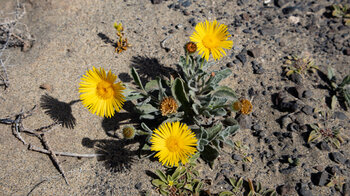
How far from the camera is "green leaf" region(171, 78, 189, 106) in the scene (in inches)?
140

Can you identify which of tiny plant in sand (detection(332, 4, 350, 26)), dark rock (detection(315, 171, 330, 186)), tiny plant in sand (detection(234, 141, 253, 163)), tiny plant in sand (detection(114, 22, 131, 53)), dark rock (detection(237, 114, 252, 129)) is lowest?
dark rock (detection(315, 171, 330, 186))

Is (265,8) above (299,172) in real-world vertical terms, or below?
above

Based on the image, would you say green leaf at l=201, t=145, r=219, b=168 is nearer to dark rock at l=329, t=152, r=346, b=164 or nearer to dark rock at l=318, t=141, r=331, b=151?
dark rock at l=318, t=141, r=331, b=151

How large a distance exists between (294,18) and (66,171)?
4417mm

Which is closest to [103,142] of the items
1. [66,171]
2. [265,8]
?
[66,171]

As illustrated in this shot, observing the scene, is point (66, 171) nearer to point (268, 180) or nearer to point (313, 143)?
point (268, 180)

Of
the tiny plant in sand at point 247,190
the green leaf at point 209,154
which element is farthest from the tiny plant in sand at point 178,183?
the tiny plant in sand at point 247,190

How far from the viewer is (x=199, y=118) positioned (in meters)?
3.99

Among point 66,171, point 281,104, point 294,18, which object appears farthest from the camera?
point 294,18

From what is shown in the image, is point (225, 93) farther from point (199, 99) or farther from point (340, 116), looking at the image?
point (340, 116)

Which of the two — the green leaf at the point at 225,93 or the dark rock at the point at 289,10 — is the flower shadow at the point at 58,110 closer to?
the green leaf at the point at 225,93

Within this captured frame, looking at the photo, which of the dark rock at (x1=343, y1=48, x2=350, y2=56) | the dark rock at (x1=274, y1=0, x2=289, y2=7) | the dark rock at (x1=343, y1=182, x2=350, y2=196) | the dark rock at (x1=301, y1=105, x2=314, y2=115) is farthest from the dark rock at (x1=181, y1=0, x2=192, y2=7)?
the dark rock at (x1=343, y1=182, x2=350, y2=196)

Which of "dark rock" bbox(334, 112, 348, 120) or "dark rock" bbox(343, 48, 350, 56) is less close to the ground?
"dark rock" bbox(343, 48, 350, 56)

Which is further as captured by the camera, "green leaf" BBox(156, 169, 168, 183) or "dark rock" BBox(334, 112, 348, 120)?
"dark rock" BBox(334, 112, 348, 120)
